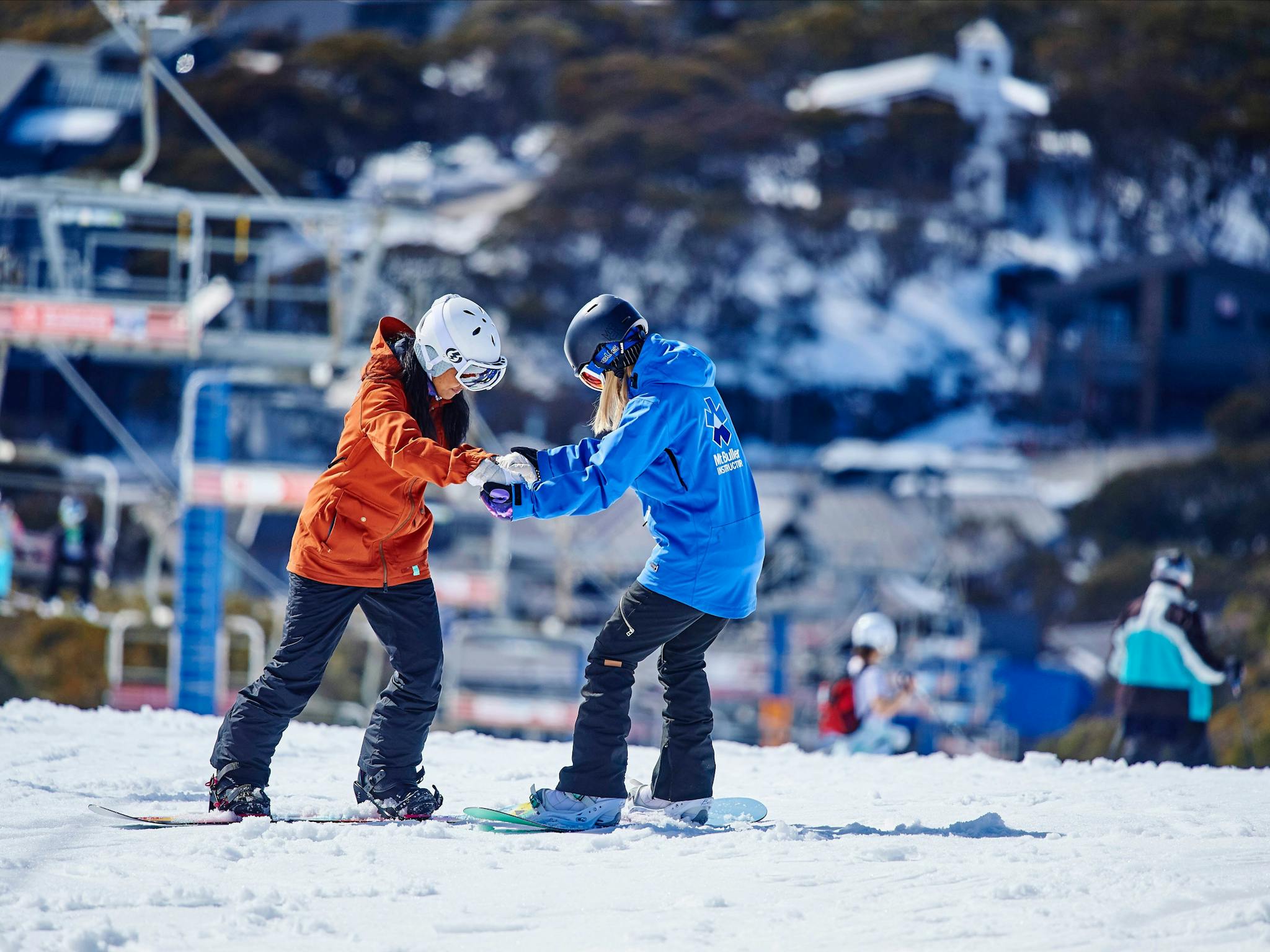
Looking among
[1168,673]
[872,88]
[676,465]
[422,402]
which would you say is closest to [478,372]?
[422,402]

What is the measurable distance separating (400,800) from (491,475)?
96 centimetres

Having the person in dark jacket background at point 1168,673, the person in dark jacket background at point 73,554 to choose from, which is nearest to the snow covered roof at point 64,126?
the person in dark jacket background at point 73,554

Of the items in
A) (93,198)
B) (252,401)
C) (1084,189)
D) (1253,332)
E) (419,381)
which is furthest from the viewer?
(1084,189)

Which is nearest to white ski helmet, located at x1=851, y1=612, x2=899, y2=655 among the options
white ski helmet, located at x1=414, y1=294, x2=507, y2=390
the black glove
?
the black glove

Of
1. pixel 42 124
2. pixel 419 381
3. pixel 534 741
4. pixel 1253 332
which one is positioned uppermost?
pixel 42 124

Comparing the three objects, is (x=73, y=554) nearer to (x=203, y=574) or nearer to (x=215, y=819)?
(x=203, y=574)

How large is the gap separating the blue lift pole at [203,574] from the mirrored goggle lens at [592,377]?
28.1ft

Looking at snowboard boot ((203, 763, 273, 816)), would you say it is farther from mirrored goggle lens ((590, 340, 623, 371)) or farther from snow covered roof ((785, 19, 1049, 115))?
snow covered roof ((785, 19, 1049, 115))

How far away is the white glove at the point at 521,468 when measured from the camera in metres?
3.97

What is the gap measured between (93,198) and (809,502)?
16.1 metres

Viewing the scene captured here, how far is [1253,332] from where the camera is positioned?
120 feet

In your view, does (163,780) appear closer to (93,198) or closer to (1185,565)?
(1185,565)

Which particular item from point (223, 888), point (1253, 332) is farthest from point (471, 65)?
point (223, 888)

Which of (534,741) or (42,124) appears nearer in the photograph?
(534,741)
